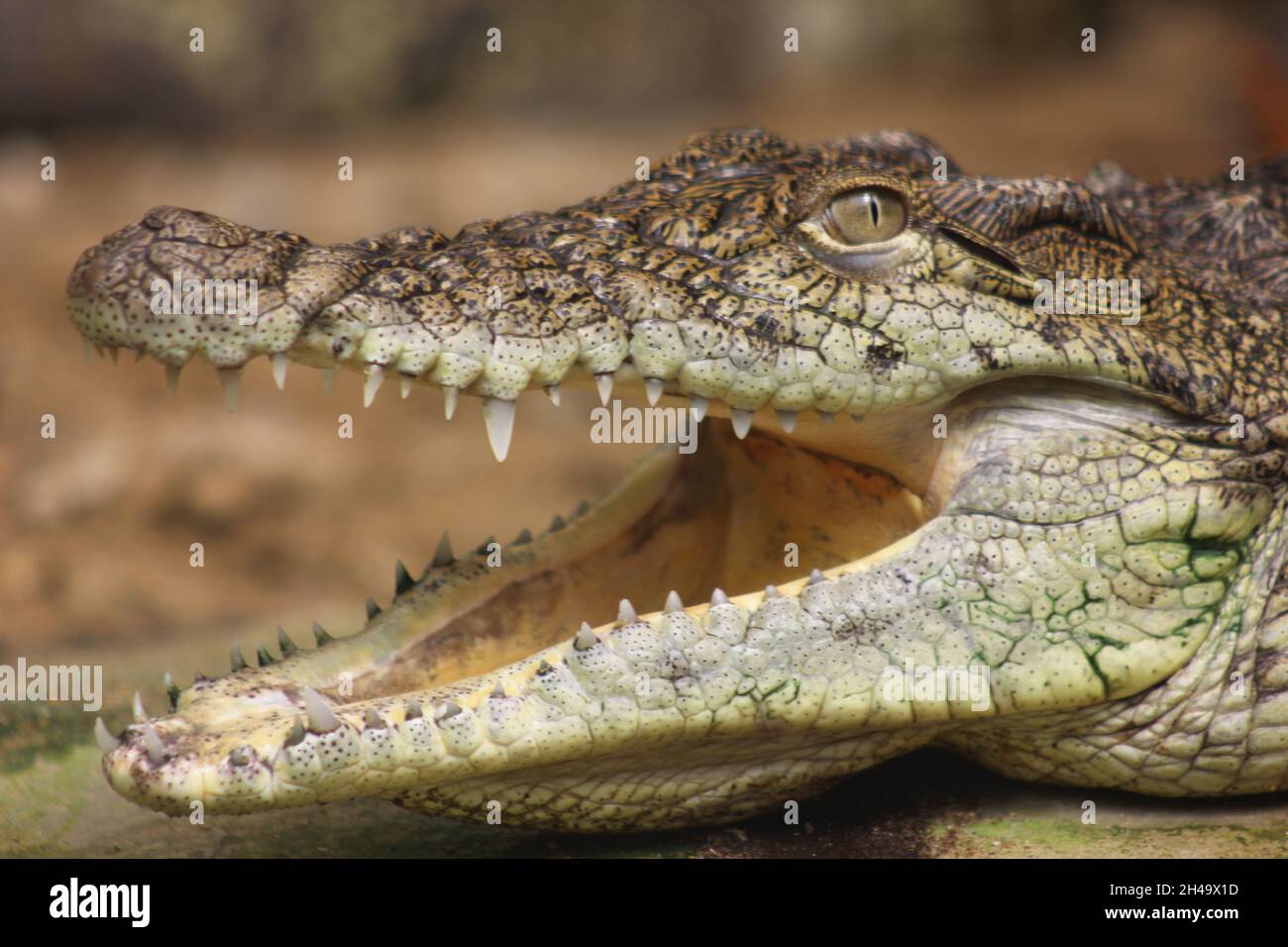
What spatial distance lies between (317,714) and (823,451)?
1.38 m

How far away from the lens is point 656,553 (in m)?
3.48

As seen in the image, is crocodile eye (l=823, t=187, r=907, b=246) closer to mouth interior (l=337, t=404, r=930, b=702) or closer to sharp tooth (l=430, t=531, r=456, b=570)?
mouth interior (l=337, t=404, r=930, b=702)

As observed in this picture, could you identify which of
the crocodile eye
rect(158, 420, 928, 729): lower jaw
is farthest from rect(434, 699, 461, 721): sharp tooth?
the crocodile eye

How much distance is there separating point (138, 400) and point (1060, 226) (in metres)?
5.37

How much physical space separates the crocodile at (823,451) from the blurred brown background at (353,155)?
133 cm

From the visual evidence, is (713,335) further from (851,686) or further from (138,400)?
(138,400)

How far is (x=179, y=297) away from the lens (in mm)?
2508

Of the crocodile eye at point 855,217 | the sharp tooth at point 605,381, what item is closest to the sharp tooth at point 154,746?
the sharp tooth at point 605,381

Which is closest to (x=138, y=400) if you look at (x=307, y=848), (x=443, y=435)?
(x=443, y=435)

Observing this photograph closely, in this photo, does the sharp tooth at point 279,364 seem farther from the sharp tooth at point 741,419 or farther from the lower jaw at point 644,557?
the sharp tooth at point 741,419

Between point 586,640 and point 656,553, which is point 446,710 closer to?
point 586,640

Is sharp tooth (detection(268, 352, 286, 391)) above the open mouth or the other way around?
above

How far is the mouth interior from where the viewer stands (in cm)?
305

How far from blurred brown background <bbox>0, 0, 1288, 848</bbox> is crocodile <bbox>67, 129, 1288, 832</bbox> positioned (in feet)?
4.38
